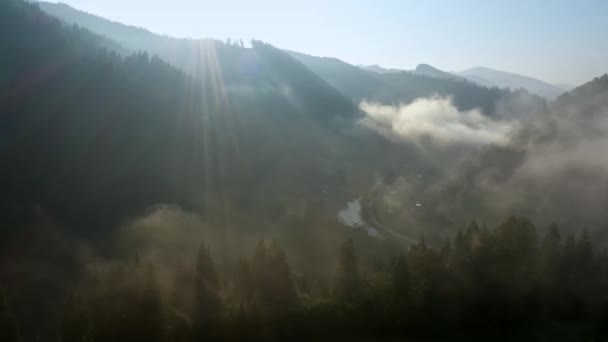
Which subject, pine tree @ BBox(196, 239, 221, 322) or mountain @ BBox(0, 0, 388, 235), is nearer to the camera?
pine tree @ BBox(196, 239, 221, 322)

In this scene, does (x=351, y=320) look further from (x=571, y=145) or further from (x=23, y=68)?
(x=571, y=145)

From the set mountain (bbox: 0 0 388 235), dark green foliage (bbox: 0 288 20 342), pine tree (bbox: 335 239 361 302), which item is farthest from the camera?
mountain (bbox: 0 0 388 235)

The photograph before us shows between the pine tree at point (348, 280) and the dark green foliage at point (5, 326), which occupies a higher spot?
the pine tree at point (348, 280)

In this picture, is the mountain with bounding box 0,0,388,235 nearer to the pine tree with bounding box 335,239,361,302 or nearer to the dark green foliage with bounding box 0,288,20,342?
the dark green foliage with bounding box 0,288,20,342

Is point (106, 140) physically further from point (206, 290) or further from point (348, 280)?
point (348, 280)

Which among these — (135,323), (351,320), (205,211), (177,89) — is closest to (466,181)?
(205,211)

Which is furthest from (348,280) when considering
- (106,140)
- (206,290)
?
(106,140)

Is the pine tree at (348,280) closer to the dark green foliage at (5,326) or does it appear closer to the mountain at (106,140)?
the dark green foliage at (5,326)

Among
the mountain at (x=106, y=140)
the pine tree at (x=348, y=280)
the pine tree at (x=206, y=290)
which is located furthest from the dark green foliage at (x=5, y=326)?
the mountain at (x=106, y=140)

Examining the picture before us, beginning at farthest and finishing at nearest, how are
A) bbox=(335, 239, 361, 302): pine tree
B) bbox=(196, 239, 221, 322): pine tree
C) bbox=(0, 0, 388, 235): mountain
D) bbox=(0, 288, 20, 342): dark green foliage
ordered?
bbox=(0, 0, 388, 235): mountain < bbox=(335, 239, 361, 302): pine tree < bbox=(196, 239, 221, 322): pine tree < bbox=(0, 288, 20, 342): dark green foliage

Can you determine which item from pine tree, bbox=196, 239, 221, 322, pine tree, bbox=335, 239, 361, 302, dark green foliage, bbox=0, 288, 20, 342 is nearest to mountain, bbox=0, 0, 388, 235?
→ pine tree, bbox=196, 239, 221, 322

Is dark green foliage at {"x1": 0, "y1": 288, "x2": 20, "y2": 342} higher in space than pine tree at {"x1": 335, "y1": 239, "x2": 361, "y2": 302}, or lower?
lower
